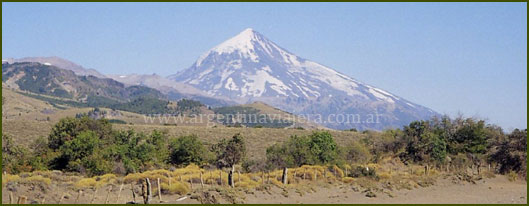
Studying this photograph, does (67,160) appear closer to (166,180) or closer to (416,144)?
(166,180)

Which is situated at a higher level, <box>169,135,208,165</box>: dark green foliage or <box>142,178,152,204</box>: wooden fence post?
<box>169,135,208,165</box>: dark green foliage

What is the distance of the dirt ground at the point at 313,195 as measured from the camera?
25000mm

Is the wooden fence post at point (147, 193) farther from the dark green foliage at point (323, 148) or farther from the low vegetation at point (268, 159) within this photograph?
the dark green foliage at point (323, 148)

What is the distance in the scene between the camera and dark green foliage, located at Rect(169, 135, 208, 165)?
47.2 m

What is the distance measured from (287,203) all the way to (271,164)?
16478 millimetres

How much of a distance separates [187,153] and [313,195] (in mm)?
18085

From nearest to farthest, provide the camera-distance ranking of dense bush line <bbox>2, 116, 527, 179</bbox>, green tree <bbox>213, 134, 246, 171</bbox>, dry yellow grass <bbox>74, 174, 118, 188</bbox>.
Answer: dry yellow grass <bbox>74, 174, 118, 188</bbox> < dense bush line <bbox>2, 116, 527, 179</bbox> < green tree <bbox>213, 134, 246, 171</bbox>

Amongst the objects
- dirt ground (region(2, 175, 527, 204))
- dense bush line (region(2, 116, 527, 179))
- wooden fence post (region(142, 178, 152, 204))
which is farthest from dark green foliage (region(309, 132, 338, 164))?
wooden fence post (region(142, 178, 152, 204))

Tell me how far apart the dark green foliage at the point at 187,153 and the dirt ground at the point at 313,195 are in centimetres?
1462

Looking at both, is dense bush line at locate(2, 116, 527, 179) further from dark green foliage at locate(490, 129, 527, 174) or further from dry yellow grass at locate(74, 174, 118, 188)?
dry yellow grass at locate(74, 174, 118, 188)

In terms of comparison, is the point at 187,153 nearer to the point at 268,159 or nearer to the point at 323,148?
the point at 268,159

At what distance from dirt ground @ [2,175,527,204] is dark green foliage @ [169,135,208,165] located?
14.6 metres

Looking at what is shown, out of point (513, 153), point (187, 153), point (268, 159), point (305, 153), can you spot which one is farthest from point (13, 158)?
point (513, 153)

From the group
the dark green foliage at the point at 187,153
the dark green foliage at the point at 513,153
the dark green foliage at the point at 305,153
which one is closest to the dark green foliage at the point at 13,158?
the dark green foliage at the point at 187,153
